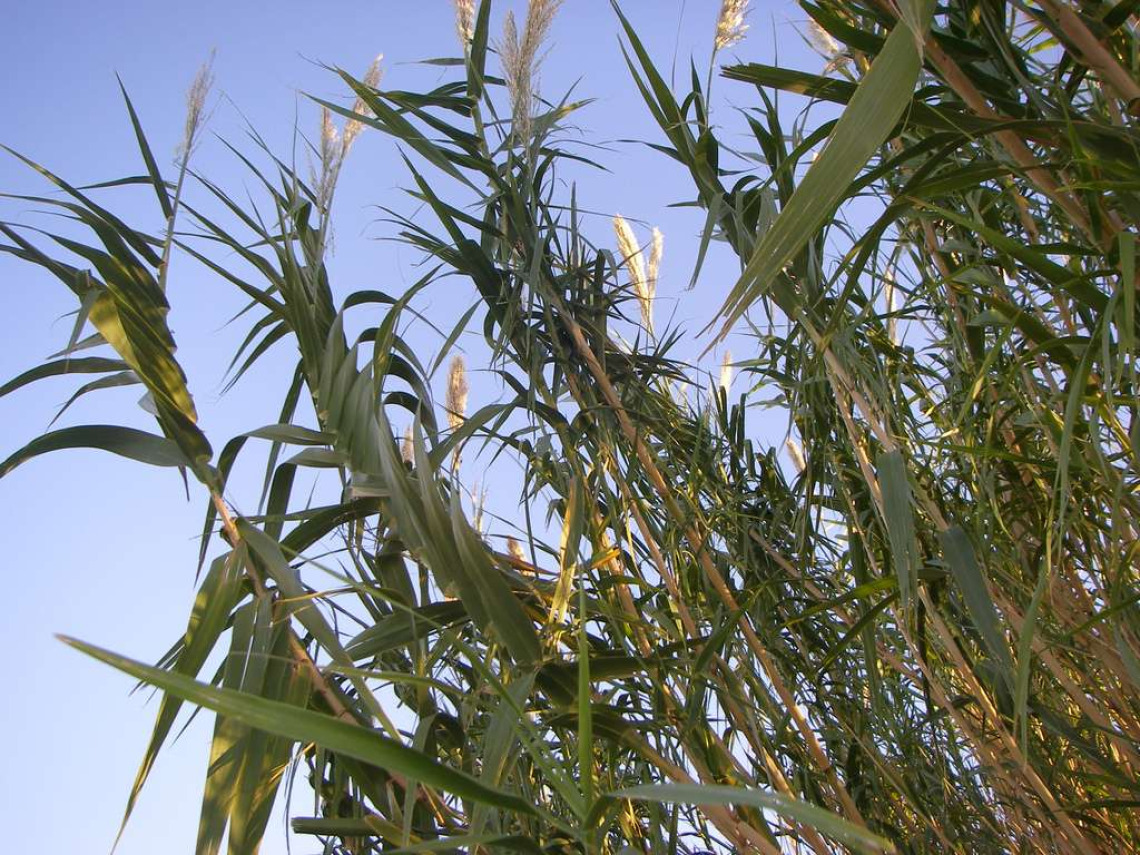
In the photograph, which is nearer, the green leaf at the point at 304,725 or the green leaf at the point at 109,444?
the green leaf at the point at 304,725

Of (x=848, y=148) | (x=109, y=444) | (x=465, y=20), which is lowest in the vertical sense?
(x=848, y=148)

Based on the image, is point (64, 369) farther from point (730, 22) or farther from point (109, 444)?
point (730, 22)

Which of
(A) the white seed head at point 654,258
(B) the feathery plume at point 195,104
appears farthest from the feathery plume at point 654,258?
(B) the feathery plume at point 195,104

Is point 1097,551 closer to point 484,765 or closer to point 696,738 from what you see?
point 696,738

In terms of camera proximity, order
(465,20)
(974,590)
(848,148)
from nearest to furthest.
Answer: (848,148)
(974,590)
(465,20)

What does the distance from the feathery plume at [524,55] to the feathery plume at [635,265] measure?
345 mm

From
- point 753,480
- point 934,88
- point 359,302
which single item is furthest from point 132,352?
point 753,480

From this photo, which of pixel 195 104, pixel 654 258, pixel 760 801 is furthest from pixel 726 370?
pixel 760 801

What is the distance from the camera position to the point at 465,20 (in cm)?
171

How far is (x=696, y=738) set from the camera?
1.20 metres

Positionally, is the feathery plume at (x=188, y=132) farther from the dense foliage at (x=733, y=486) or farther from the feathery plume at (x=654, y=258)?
the feathery plume at (x=654, y=258)

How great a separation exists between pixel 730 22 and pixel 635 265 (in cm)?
53

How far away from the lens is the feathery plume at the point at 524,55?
146 cm

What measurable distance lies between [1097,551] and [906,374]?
1.45 feet
